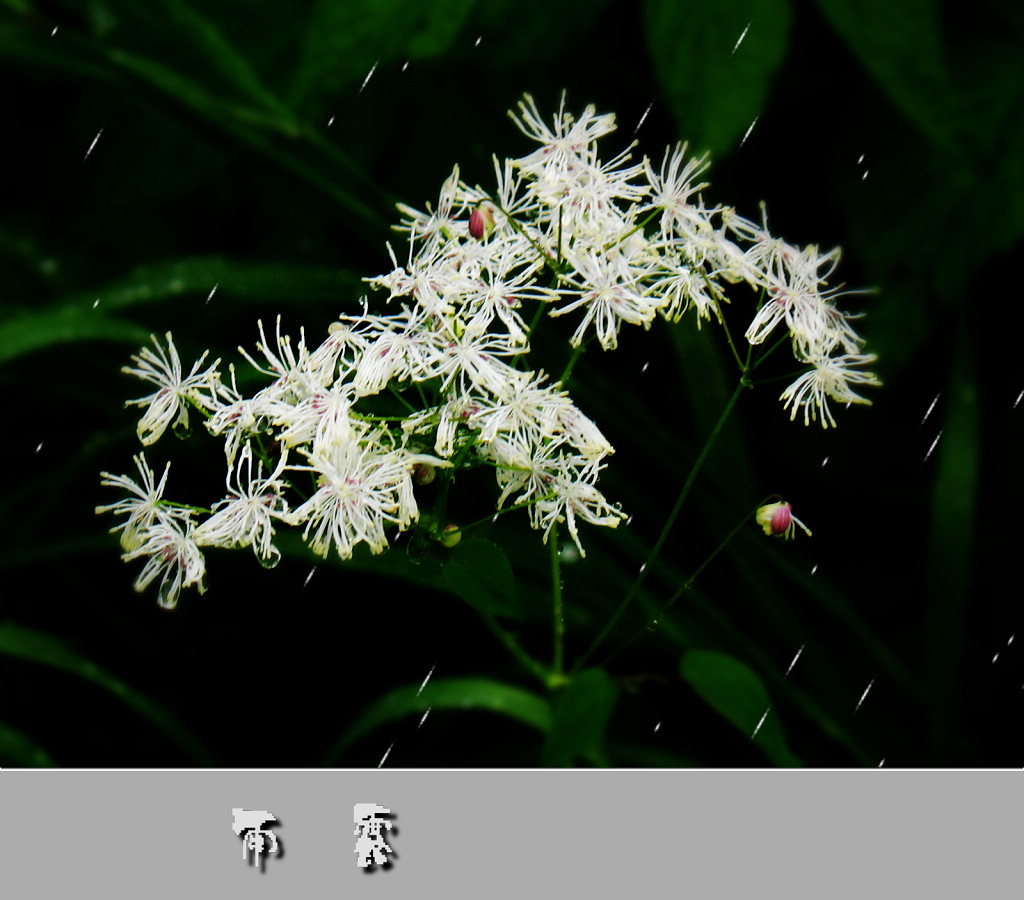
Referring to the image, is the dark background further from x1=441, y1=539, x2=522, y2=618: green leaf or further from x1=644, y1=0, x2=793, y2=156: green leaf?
x1=441, y1=539, x2=522, y2=618: green leaf

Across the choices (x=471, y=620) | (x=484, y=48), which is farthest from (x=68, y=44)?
(x=471, y=620)

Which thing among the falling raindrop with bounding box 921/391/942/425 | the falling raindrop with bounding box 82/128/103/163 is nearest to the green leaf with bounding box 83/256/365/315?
the falling raindrop with bounding box 82/128/103/163

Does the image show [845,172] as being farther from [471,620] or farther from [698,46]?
[471,620]

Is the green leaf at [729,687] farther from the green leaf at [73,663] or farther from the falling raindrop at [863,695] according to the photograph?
the green leaf at [73,663]

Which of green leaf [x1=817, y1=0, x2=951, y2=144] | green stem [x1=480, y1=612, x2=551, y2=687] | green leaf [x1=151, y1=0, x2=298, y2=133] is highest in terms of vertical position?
green leaf [x1=151, y1=0, x2=298, y2=133]

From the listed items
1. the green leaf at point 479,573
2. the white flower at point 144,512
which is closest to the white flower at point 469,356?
the green leaf at point 479,573
